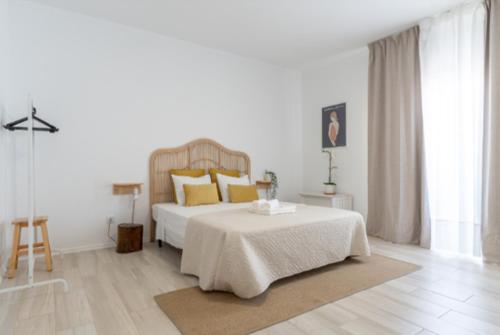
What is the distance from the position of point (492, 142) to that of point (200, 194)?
311 centimetres

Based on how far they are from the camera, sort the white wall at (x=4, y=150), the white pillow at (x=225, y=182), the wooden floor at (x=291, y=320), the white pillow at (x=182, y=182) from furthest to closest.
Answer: the white pillow at (x=225, y=182)
the white pillow at (x=182, y=182)
the white wall at (x=4, y=150)
the wooden floor at (x=291, y=320)

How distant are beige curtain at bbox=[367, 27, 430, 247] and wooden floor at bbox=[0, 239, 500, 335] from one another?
0.85 meters

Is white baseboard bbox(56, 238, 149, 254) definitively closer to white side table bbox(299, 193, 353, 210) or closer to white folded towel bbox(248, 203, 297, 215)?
white folded towel bbox(248, 203, 297, 215)

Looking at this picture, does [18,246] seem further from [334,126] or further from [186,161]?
[334,126]

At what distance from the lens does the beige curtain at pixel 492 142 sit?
2.91m

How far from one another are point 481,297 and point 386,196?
1802mm

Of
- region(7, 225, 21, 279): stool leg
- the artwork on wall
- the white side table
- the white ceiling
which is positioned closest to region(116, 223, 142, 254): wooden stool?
region(7, 225, 21, 279): stool leg

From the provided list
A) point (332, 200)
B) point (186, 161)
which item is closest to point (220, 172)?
point (186, 161)

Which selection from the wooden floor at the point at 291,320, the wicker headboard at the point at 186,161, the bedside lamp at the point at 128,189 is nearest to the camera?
the wooden floor at the point at 291,320

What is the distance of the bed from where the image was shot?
2199 mm

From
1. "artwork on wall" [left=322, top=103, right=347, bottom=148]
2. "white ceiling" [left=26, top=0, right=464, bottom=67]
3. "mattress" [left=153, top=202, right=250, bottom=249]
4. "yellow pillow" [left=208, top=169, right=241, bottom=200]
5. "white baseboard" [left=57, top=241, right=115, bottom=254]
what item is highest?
"white ceiling" [left=26, top=0, right=464, bottom=67]

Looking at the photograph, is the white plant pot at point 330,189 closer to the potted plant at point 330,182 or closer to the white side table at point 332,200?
the potted plant at point 330,182

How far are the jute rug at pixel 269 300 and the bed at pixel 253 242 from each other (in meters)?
0.09

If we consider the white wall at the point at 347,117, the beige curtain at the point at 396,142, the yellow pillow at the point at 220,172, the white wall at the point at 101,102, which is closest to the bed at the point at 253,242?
the yellow pillow at the point at 220,172
